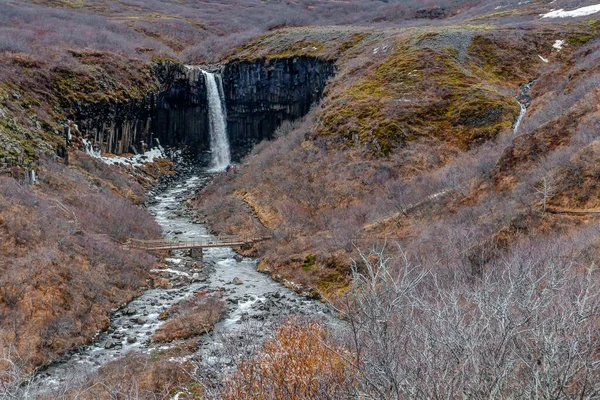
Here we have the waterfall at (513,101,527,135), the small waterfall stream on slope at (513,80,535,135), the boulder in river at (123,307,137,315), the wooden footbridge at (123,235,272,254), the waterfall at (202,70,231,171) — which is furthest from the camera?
the waterfall at (202,70,231,171)

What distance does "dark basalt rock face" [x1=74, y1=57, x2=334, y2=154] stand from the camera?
51938 millimetres

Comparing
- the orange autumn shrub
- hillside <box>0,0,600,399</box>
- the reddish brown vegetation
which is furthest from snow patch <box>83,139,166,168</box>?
the orange autumn shrub

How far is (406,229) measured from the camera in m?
23.4

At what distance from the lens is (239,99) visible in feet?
184

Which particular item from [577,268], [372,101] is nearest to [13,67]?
[372,101]

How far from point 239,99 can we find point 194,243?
104 feet

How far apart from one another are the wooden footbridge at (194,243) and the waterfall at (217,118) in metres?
26.1

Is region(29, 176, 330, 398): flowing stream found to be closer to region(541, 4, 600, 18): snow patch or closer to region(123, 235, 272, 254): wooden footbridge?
region(123, 235, 272, 254): wooden footbridge

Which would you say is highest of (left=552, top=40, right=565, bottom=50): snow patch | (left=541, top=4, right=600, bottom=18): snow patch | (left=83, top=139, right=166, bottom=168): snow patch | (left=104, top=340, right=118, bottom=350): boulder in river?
(left=541, top=4, right=600, bottom=18): snow patch

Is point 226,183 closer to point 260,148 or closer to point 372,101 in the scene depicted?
point 260,148

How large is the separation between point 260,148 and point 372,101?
13.5 m

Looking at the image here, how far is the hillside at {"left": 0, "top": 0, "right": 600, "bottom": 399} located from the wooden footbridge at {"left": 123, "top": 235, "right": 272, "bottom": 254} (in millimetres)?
801

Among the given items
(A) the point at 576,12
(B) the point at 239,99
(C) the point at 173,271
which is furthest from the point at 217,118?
(A) the point at 576,12

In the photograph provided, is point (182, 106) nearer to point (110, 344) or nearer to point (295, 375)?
point (110, 344)
